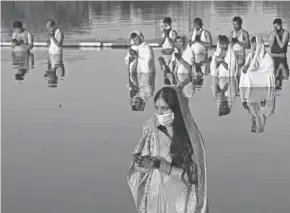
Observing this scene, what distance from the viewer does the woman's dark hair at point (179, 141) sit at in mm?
6211

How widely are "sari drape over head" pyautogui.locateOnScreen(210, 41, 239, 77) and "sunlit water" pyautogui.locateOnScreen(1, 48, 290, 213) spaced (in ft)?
3.00

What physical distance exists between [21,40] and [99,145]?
13696 millimetres

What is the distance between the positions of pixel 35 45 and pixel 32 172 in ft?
56.7

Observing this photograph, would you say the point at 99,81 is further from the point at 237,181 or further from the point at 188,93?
the point at 237,181

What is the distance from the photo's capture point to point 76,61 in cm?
2262

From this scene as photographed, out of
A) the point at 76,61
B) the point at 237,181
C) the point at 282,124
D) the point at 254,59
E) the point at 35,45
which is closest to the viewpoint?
the point at 237,181

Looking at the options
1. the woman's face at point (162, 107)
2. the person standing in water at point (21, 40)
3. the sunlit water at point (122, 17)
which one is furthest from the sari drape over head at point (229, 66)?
the woman's face at point (162, 107)

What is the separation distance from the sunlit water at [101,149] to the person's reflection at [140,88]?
0.16 meters

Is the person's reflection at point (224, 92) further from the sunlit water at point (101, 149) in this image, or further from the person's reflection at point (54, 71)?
the person's reflection at point (54, 71)

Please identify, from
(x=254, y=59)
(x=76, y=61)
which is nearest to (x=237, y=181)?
(x=254, y=59)

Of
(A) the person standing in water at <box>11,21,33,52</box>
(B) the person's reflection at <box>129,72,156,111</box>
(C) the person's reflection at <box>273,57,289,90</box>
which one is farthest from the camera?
(A) the person standing in water at <box>11,21,33,52</box>

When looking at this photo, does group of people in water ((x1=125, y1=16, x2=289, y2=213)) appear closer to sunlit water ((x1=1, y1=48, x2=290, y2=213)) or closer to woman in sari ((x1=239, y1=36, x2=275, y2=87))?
woman in sari ((x1=239, y1=36, x2=275, y2=87))

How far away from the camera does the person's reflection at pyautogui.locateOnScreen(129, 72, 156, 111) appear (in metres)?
15.6

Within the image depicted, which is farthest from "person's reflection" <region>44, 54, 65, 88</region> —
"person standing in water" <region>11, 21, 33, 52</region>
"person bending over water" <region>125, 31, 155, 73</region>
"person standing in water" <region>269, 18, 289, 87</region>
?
"person standing in water" <region>269, 18, 289, 87</region>
